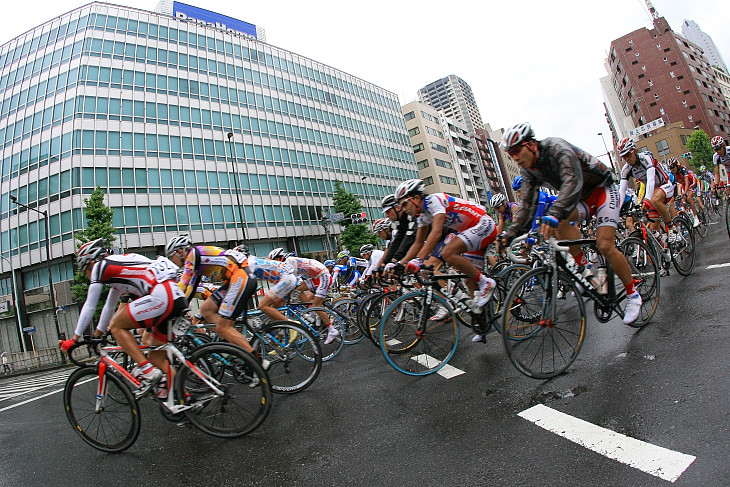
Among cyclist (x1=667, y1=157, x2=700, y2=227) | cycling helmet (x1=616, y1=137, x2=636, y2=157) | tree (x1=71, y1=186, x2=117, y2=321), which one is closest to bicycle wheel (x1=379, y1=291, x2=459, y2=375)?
cycling helmet (x1=616, y1=137, x2=636, y2=157)

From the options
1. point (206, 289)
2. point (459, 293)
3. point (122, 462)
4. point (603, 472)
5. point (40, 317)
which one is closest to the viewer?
point (603, 472)

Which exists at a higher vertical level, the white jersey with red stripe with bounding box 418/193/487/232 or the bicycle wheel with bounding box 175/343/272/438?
the white jersey with red stripe with bounding box 418/193/487/232

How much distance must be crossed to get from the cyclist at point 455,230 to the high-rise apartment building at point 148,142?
28.1 metres

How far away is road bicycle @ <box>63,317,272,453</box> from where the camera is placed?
142 inches

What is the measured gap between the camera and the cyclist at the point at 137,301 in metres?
3.80

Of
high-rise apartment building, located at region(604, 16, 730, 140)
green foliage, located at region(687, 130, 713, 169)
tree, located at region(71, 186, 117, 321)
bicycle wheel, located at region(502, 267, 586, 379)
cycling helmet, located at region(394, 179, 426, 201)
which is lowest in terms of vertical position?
bicycle wheel, located at region(502, 267, 586, 379)

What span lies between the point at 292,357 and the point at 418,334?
62.4 inches

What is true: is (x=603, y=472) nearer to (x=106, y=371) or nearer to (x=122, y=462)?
(x=122, y=462)

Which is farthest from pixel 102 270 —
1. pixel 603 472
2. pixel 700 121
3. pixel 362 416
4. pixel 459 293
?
pixel 700 121

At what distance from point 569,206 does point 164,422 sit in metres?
4.63

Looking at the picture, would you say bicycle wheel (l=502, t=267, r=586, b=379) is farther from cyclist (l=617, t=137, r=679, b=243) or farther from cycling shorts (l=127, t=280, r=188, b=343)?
cyclist (l=617, t=137, r=679, b=243)

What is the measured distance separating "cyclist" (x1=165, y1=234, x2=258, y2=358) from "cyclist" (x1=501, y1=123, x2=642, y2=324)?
9.60ft

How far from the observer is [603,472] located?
205 cm

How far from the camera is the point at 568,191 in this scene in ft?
11.9
